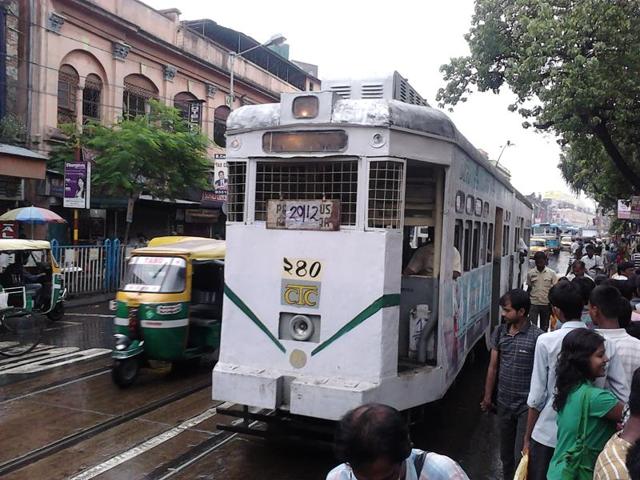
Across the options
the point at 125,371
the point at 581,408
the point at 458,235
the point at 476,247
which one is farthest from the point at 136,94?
the point at 581,408

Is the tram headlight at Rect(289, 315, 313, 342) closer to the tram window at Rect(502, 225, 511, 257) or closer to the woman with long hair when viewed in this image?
the woman with long hair

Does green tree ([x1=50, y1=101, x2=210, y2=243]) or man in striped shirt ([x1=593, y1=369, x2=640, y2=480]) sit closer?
man in striped shirt ([x1=593, y1=369, x2=640, y2=480])

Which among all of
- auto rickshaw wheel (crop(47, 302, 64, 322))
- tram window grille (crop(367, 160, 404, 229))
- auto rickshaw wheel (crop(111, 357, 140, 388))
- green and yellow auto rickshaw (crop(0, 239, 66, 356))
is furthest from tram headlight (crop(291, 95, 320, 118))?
auto rickshaw wheel (crop(47, 302, 64, 322))

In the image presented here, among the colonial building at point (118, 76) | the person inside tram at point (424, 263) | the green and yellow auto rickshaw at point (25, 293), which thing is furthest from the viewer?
the colonial building at point (118, 76)

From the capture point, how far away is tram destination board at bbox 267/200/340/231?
5066 mm

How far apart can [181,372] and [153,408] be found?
1.67 metres

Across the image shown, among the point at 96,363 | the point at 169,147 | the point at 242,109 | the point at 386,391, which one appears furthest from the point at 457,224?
the point at 169,147

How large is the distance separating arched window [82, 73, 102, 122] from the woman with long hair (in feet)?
61.0

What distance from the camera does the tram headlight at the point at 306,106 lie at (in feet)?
16.5

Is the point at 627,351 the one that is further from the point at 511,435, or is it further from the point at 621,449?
the point at 511,435

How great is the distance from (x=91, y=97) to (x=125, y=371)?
1451cm

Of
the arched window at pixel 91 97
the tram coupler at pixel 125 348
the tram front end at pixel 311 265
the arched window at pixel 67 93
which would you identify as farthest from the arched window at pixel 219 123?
the tram front end at pixel 311 265

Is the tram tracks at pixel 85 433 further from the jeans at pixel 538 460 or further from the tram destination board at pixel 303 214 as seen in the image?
the jeans at pixel 538 460

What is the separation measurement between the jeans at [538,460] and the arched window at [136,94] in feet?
63.4
